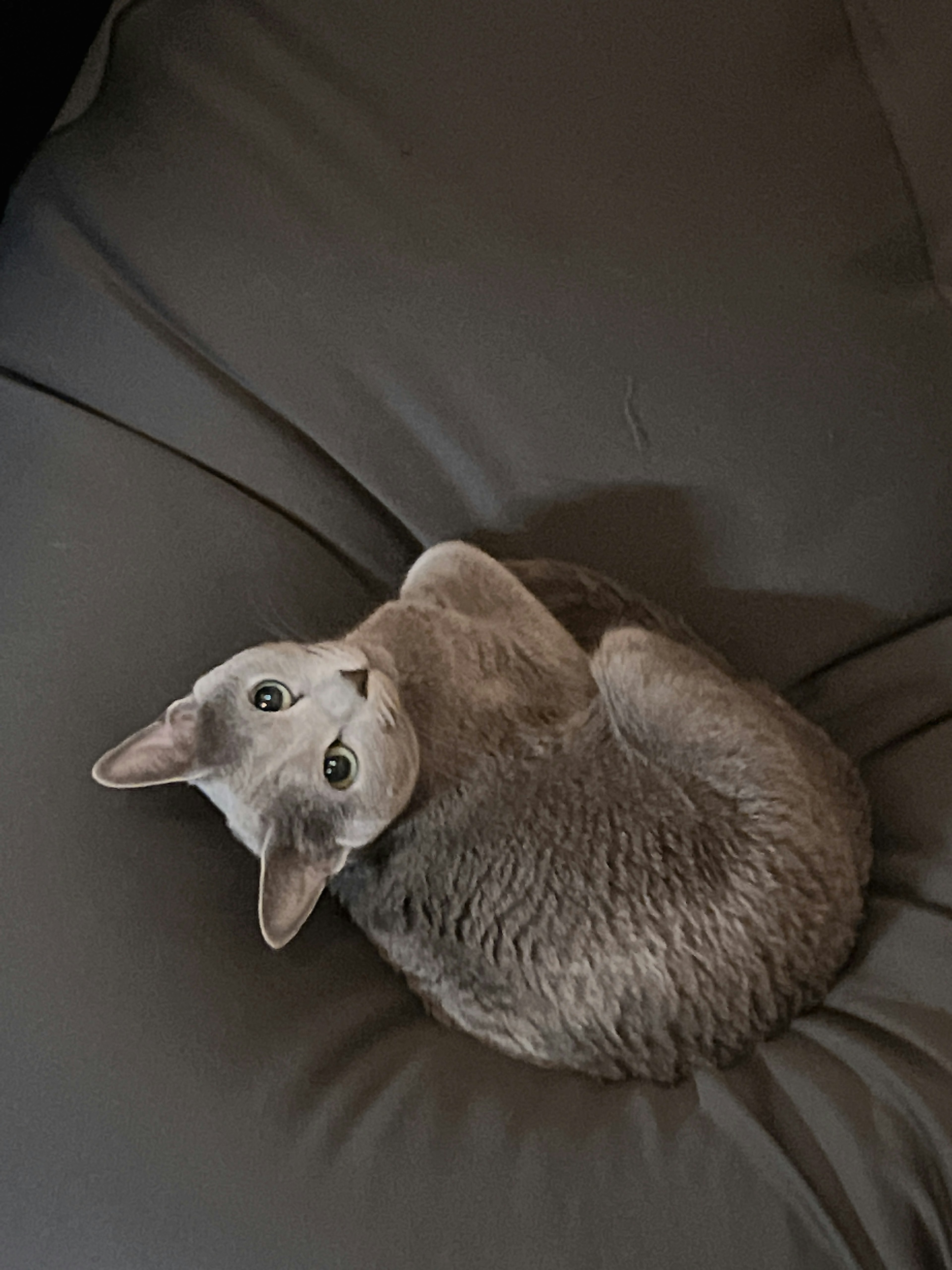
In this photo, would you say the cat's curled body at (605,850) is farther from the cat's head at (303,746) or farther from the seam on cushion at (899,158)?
the seam on cushion at (899,158)

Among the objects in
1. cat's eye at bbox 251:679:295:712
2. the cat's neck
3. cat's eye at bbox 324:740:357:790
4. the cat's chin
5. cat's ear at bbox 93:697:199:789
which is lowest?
the cat's neck

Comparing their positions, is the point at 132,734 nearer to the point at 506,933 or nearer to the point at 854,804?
the point at 506,933

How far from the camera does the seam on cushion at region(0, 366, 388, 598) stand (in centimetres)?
107

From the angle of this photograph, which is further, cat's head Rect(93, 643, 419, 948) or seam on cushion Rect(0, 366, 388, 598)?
seam on cushion Rect(0, 366, 388, 598)

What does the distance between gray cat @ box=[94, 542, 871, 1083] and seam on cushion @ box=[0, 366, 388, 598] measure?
12cm

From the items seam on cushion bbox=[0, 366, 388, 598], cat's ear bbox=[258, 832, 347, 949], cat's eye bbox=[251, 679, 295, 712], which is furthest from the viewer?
seam on cushion bbox=[0, 366, 388, 598]

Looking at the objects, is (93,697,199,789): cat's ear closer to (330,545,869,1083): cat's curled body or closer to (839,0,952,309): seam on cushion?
(330,545,869,1083): cat's curled body

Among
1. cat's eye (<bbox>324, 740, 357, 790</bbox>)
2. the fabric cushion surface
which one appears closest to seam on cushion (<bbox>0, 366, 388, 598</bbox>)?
the fabric cushion surface

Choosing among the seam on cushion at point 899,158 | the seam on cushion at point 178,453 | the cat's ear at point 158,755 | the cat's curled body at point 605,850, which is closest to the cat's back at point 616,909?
the cat's curled body at point 605,850

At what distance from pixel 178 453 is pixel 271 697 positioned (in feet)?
0.97

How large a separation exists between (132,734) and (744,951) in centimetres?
55

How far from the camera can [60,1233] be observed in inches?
30.8

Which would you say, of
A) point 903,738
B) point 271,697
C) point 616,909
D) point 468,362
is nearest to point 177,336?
point 468,362

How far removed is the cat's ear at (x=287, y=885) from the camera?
0.86 metres
